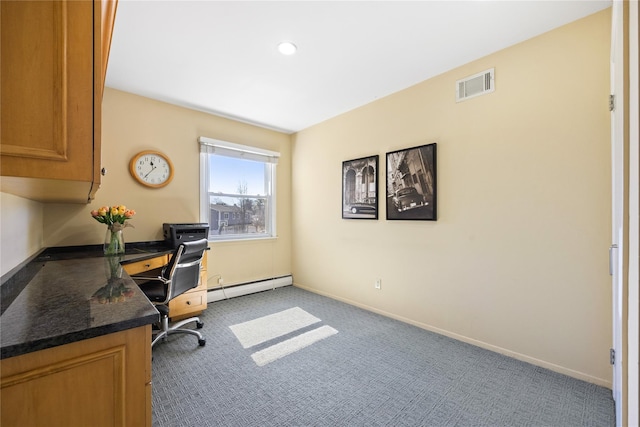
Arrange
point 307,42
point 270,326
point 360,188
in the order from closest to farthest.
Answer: point 307,42 < point 270,326 < point 360,188

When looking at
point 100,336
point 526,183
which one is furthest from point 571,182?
point 100,336

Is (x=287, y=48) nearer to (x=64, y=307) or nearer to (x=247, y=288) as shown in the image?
(x=64, y=307)

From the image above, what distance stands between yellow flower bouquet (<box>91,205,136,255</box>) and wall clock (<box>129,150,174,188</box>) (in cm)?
60

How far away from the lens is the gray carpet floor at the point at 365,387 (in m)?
1.63

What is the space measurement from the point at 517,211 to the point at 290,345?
2.22m

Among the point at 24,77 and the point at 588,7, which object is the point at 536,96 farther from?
the point at 24,77

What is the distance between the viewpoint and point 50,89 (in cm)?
84

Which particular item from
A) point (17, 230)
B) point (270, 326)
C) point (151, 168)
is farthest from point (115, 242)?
point (270, 326)

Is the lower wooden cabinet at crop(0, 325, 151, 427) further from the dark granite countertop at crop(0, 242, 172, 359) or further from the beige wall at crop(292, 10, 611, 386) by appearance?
the beige wall at crop(292, 10, 611, 386)

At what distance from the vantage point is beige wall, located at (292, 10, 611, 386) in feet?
6.29

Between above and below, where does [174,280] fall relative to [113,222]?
A: below

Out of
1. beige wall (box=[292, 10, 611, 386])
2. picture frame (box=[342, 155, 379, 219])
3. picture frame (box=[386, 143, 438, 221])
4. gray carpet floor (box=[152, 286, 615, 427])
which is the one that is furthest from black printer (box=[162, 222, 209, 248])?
picture frame (box=[386, 143, 438, 221])

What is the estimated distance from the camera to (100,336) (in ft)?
2.78

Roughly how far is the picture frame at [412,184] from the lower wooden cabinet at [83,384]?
251 centimetres
